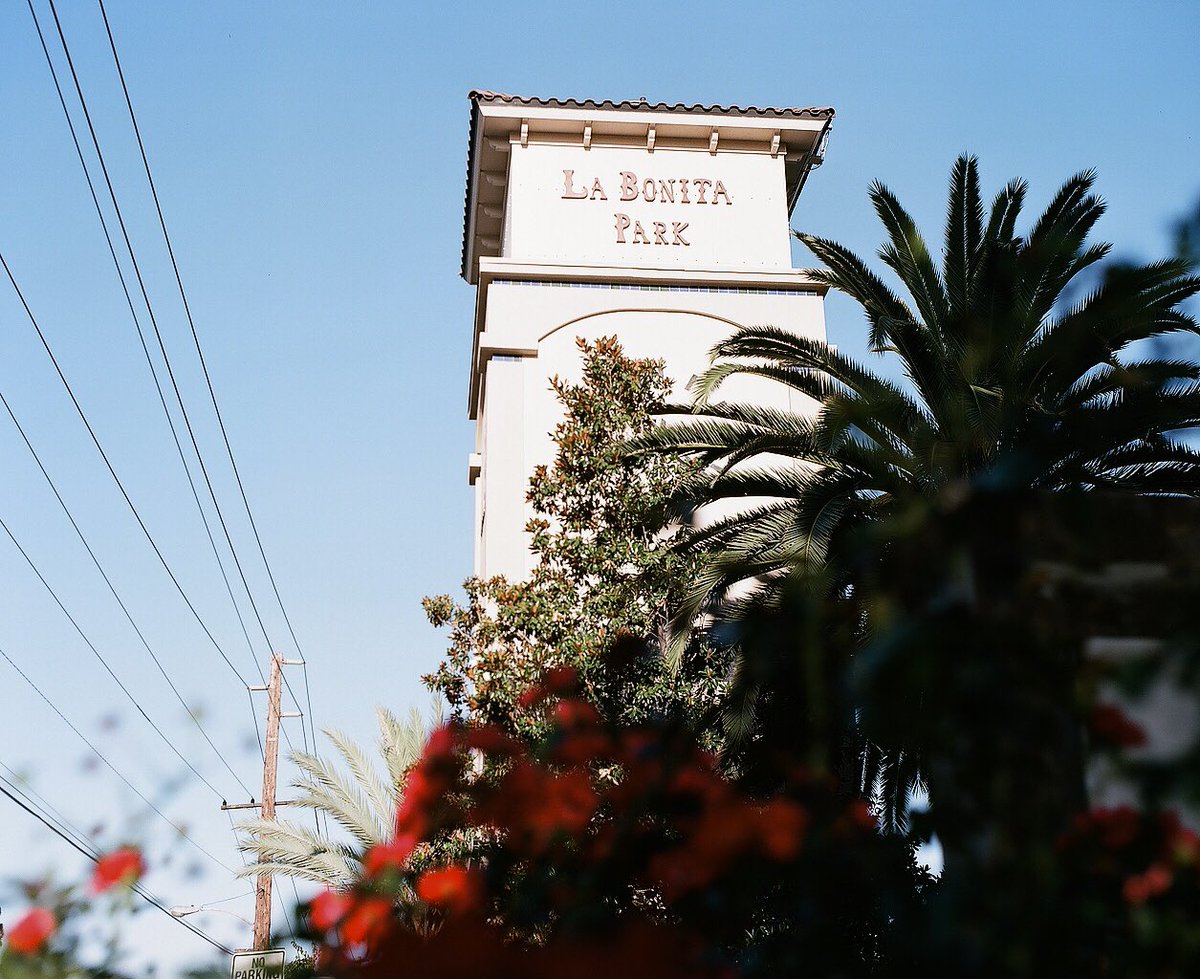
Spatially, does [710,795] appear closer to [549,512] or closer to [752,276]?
[549,512]

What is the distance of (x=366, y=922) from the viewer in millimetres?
3039

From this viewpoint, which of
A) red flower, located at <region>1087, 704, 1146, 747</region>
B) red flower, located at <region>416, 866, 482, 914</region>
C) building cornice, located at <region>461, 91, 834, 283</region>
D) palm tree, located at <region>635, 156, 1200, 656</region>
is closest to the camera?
red flower, located at <region>1087, 704, 1146, 747</region>

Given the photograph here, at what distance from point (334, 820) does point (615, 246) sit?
8.06m

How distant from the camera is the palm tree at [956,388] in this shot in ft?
32.5

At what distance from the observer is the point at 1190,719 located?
7.53 feet

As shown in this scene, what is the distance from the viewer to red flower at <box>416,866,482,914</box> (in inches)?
129

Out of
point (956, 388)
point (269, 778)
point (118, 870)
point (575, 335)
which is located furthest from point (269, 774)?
point (118, 870)

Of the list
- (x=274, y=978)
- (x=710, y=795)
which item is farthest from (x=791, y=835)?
(x=274, y=978)

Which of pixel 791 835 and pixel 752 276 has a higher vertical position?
pixel 752 276

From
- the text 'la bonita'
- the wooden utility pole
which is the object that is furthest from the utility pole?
the text 'la bonita'

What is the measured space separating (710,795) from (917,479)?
7392 millimetres

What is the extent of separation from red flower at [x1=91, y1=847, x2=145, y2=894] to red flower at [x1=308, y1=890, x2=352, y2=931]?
0.47m

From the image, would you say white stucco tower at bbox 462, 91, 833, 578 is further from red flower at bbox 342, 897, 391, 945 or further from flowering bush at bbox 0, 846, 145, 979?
red flower at bbox 342, 897, 391, 945

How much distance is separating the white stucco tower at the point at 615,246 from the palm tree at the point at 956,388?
4.31 m
